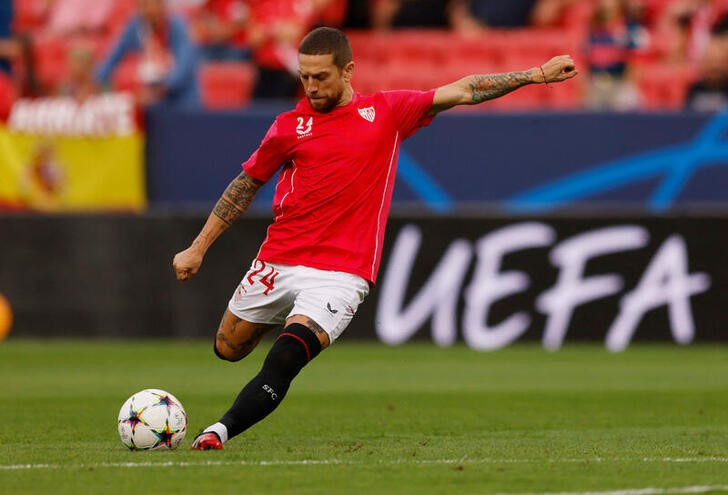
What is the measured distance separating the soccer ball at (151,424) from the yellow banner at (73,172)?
883 centimetres

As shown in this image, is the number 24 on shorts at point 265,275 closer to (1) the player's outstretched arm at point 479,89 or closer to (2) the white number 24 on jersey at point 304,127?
(2) the white number 24 on jersey at point 304,127

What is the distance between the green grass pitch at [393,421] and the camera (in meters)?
6.71

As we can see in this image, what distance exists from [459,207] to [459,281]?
1169 millimetres

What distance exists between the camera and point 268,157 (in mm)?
8070

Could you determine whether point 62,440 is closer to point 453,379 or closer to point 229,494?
point 229,494

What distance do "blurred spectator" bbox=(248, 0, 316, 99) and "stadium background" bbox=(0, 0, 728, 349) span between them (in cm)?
22

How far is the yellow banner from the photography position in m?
16.5

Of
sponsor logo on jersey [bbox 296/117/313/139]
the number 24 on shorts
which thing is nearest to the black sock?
the number 24 on shorts

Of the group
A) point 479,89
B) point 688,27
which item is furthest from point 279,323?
point 688,27

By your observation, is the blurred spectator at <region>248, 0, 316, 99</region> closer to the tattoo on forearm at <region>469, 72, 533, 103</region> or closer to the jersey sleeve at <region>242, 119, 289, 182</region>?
the jersey sleeve at <region>242, 119, 289, 182</region>

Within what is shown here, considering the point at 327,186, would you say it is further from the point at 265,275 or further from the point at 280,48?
the point at 280,48

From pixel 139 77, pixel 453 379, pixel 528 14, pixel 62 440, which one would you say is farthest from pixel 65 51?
pixel 62 440

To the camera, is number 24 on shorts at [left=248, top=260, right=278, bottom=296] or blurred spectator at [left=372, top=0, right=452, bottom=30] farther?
blurred spectator at [left=372, top=0, right=452, bottom=30]

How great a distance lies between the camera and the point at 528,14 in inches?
741
